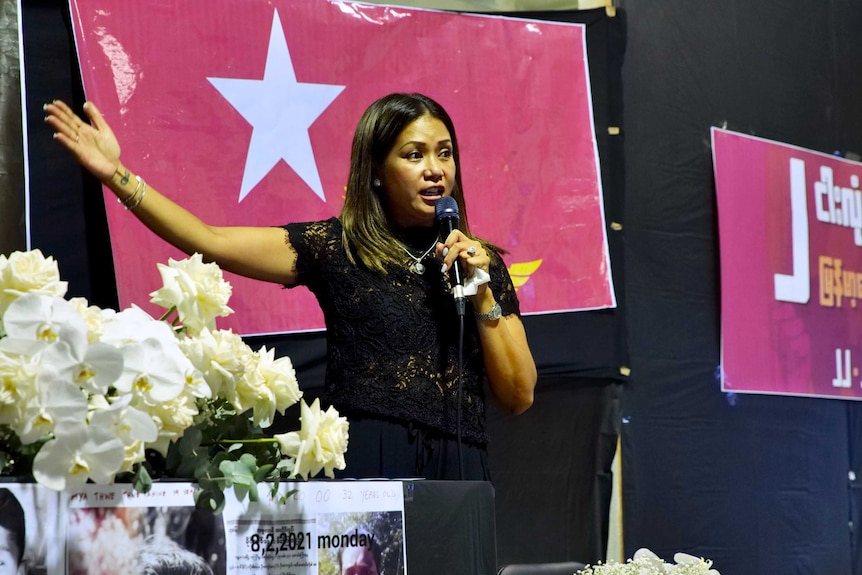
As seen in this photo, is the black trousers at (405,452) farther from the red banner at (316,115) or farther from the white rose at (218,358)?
the white rose at (218,358)

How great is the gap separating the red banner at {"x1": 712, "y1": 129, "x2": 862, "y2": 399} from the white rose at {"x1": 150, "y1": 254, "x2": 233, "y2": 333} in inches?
114

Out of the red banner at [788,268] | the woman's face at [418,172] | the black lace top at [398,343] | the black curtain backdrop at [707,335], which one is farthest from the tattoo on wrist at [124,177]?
the red banner at [788,268]

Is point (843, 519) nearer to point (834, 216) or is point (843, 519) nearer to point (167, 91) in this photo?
point (834, 216)

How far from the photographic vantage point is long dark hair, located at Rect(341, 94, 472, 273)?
2.00m

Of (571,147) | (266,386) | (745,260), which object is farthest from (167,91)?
(745,260)

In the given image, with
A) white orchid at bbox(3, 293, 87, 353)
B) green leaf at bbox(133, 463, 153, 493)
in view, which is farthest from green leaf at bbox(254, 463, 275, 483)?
white orchid at bbox(3, 293, 87, 353)

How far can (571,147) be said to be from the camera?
3176mm

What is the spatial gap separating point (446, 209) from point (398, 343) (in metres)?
0.26

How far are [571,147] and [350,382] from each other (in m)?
1.53

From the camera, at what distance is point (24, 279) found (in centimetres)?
79

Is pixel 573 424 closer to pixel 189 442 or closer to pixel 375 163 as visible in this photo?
pixel 375 163

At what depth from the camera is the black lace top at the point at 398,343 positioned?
1.86 meters

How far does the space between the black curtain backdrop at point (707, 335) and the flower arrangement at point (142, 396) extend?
2493mm

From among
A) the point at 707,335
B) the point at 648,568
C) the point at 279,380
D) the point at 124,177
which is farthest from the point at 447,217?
the point at 707,335
